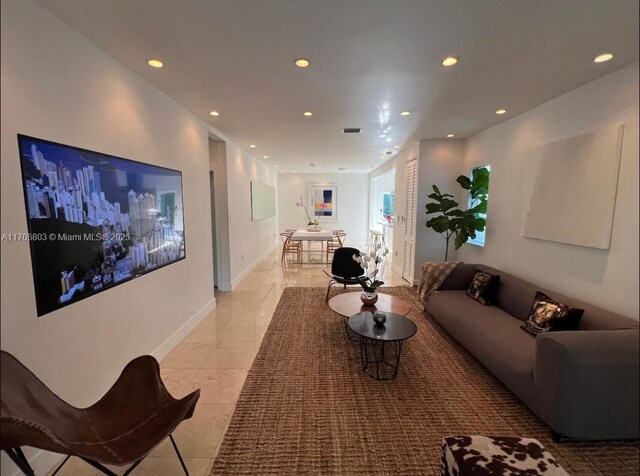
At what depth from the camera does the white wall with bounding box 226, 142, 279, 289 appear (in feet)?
15.2

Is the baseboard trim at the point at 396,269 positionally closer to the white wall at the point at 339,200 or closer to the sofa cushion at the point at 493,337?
the sofa cushion at the point at 493,337

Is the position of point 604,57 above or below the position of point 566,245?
above

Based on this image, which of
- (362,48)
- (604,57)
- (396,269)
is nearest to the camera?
(604,57)

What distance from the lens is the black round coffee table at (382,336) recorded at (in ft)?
7.38

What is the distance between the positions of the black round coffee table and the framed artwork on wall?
7.26 meters

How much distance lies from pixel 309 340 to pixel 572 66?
117 inches

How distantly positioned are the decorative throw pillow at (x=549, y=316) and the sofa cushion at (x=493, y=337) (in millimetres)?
108

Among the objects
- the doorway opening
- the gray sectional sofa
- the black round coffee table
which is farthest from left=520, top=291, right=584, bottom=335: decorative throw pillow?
the doorway opening

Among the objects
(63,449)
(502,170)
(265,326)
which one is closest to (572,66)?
(502,170)

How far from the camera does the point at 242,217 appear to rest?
5.26 metres

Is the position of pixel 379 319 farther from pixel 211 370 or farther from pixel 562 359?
pixel 211 370

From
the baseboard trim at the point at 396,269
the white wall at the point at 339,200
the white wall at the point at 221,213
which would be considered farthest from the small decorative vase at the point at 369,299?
the white wall at the point at 339,200

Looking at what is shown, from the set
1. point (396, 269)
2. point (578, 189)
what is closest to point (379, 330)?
point (578, 189)

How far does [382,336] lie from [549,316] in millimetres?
1238
